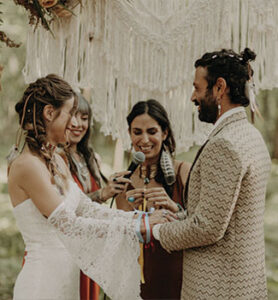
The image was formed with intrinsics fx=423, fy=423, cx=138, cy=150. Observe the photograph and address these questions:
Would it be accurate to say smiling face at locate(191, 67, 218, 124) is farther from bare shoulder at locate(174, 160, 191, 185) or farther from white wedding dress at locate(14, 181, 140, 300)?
bare shoulder at locate(174, 160, 191, 185)

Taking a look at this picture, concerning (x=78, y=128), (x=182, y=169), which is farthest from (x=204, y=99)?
(x=78, y=128)

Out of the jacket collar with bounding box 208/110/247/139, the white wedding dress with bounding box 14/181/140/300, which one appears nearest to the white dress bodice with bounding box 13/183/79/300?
the white wedding dress with bounding box 14/181/140/300

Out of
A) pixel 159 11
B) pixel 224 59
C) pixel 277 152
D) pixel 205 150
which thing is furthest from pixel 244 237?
pixel 277 152

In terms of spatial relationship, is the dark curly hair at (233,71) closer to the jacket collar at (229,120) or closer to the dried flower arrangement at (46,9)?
the jacket collar at (229,120)

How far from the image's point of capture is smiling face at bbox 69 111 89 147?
10.1 ft

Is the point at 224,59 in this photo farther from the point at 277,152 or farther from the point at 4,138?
the point at 4,138

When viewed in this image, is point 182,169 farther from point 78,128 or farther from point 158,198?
point 78,128

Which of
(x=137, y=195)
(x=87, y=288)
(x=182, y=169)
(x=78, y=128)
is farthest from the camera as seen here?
(x=78, y=128)

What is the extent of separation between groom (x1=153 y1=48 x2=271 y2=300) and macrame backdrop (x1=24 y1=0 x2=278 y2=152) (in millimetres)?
466

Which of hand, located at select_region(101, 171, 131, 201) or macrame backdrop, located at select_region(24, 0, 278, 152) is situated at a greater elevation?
macrame backdrop, located at select_region(24, 0, 278, 152)

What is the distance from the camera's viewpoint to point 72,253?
6.78ft

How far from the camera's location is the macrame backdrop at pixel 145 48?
2439 mm

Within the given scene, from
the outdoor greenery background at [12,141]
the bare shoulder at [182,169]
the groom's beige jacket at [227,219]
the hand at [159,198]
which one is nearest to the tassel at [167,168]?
the bare shoulder at [182,169]

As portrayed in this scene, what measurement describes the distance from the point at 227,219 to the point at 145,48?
1314 millimetres
